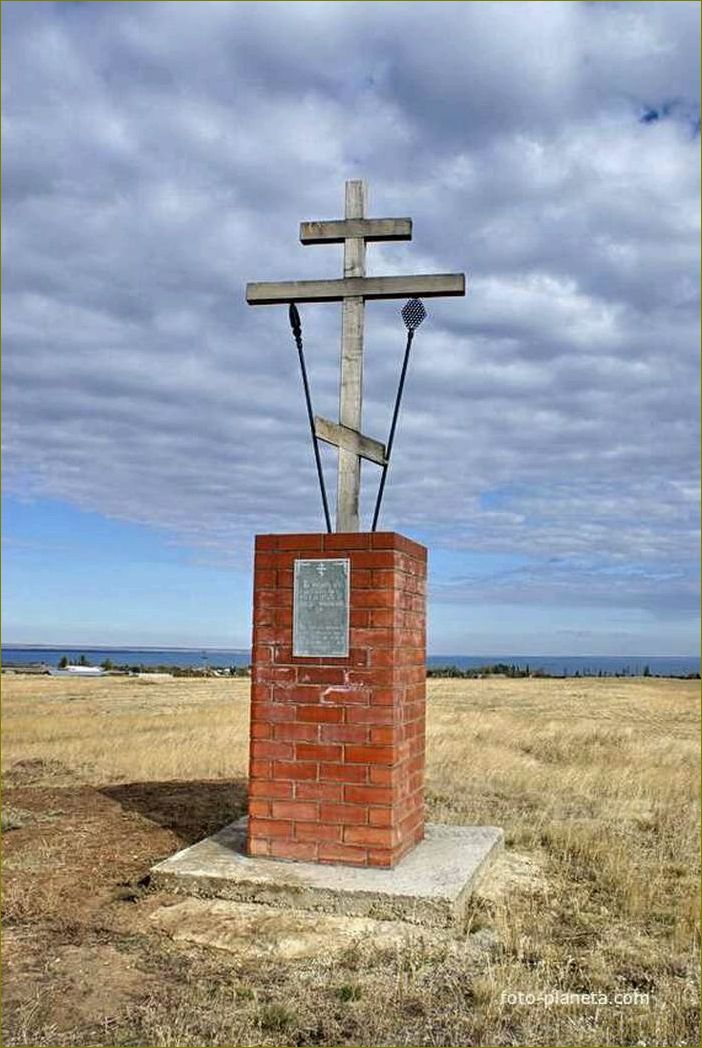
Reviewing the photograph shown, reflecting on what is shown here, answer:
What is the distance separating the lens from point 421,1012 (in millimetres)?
4008

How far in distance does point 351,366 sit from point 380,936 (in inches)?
137

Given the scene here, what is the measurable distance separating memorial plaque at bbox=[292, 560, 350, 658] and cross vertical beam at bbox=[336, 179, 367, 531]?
46cm

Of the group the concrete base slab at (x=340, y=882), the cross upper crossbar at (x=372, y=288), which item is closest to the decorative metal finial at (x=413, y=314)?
the cross upper crossbar at (x=372, y=288)

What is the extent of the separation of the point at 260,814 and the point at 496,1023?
2.46 metres

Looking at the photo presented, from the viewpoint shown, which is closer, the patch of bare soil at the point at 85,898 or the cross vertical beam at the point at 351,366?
the patch of bare soil at the point at 85,898

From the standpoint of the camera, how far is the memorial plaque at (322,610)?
597 centimetres

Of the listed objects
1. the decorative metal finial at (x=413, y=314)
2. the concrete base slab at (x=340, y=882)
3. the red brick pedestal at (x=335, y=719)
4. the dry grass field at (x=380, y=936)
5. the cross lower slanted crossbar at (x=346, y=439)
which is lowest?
the dry grass field at (x=380, y=936)

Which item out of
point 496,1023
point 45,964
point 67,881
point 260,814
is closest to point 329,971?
point 496,1023

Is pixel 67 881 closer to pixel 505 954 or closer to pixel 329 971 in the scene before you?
pixel 329 971

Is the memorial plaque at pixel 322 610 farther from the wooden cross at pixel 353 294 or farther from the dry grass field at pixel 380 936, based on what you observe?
the dry grass field at pixel 380 936

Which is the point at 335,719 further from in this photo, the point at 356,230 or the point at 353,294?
the point at 356,230

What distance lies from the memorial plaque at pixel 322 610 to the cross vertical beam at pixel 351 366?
1.52 feet

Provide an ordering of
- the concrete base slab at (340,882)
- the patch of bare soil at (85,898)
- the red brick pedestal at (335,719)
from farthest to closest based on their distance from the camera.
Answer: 1. the red brick pedestal at (335,719)
2. the concrete base slab at (340,882)
3. the patch of bare soil at (85,898)

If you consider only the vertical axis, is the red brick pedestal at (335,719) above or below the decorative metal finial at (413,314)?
below
